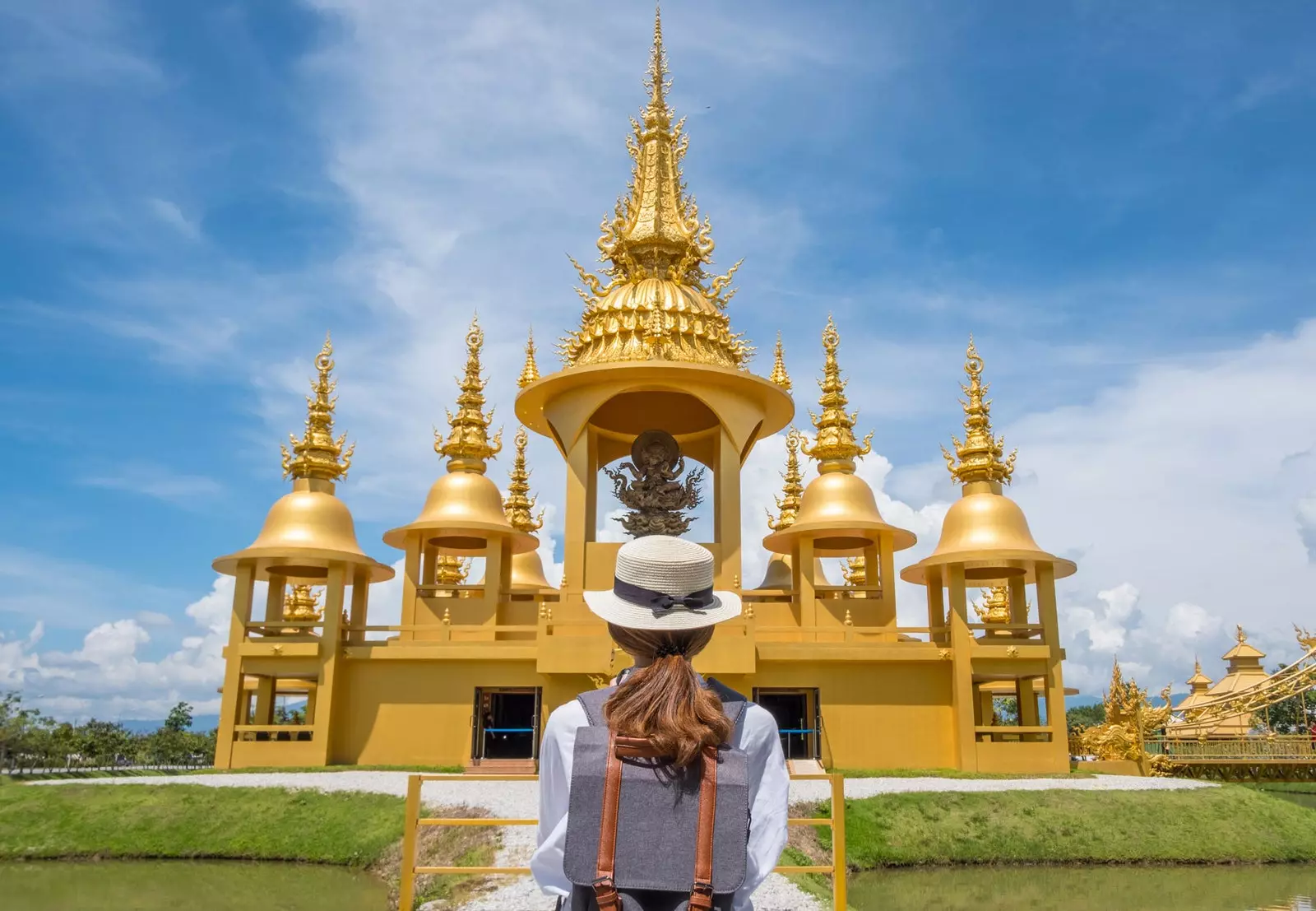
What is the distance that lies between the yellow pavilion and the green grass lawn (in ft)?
11.3

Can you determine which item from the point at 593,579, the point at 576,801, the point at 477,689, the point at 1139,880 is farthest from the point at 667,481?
the point at 576,801

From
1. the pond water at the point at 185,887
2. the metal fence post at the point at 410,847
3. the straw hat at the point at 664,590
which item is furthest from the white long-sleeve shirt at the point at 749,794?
the pond water at the point at 185,887

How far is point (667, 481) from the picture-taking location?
18.8 metres

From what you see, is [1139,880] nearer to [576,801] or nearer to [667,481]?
[667,481]

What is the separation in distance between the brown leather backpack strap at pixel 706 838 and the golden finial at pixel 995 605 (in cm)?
2821

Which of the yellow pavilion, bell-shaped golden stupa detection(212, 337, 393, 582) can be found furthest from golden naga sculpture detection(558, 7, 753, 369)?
bell-shaped golden stupa detection(212, 337, 393, 582)

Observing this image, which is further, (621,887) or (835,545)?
Result: (835,545)

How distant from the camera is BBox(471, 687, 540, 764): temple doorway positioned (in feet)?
59.3

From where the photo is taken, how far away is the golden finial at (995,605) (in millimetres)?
29531

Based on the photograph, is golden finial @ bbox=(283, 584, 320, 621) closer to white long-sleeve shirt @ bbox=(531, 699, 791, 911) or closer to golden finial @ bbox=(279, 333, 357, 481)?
golden finial @ bbox=(279, 333, 357, 481)

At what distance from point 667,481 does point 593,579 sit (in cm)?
212

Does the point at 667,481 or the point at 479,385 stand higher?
the point at 479,385

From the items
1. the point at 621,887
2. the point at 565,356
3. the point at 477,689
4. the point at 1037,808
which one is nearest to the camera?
the point at 621,887

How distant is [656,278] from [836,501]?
5.53m
